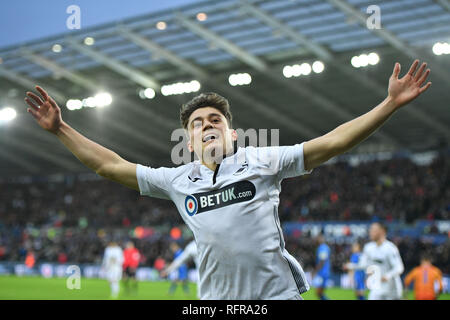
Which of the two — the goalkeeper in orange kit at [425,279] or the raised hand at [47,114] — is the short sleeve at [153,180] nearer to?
the raised hand at [47,114]

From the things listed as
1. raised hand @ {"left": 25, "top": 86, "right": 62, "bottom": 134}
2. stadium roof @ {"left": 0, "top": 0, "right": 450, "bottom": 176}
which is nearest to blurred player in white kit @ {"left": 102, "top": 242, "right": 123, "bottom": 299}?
stadium roof @ {"left": 0, "top": 0, "right": 450, "bottom": 176}

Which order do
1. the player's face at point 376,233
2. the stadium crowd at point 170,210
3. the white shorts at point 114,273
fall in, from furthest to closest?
1. the stadium crowd at point 170,210
2. the white shorts at point 114,273
3. the player's face at point 376,233

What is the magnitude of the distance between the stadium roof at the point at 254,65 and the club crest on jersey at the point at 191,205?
67.3 feet

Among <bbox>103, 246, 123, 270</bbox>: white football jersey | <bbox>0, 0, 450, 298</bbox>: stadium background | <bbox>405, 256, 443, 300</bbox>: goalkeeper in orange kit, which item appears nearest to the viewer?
<bbox>405, 256, 443, 300</bbox>: goalkeeper in orange kit

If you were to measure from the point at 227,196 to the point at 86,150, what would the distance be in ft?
3.04

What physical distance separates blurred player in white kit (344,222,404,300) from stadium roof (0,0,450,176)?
13811mm

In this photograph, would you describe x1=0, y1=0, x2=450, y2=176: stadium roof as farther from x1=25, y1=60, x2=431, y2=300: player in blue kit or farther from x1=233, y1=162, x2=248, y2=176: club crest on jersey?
x1=233, y1=162, x2=248, y2=176: club crest on jersey

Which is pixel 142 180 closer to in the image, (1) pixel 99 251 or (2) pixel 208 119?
(2) pixel 208 119

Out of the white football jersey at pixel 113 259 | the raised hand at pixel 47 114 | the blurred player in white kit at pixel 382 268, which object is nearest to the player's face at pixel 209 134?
the raised hand at pixel 47 114

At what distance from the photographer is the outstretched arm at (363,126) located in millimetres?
2762

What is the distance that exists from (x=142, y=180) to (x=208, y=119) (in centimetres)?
55

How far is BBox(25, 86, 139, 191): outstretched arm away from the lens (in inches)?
132
